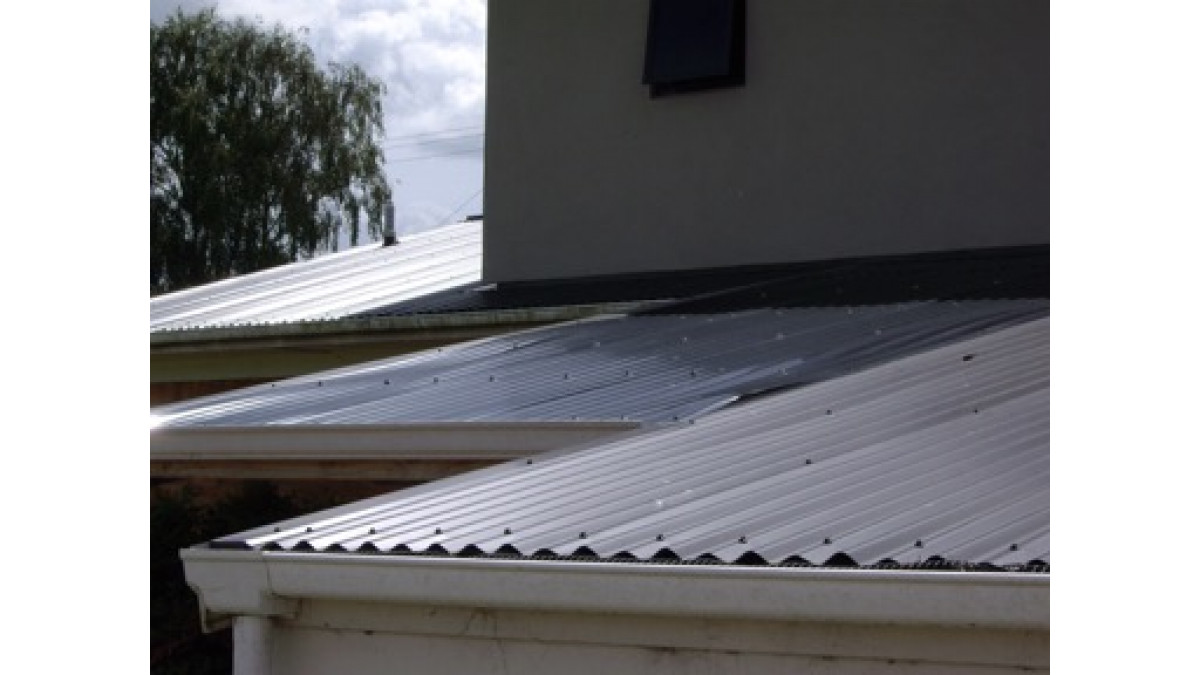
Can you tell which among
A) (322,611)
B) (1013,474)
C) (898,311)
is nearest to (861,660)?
(1013,474)

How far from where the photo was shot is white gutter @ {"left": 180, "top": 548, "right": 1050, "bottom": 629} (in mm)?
4340

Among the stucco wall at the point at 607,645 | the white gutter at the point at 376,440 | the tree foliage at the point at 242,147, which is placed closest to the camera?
the stucco wall at the point at 607,645

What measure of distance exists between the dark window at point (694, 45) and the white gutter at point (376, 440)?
18.1 feet

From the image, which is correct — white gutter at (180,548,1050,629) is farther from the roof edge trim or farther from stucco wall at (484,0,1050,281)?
stucco wall at (484,0,1050,281)

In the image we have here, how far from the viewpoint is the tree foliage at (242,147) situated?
3891 centimetres

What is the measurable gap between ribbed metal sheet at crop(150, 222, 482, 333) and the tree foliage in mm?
19977

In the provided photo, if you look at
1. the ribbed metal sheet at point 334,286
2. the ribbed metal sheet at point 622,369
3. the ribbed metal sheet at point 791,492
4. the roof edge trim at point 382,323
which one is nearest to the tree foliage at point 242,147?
the ribbed metal sheet at point 334,286

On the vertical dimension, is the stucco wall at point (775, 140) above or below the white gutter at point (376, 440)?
above

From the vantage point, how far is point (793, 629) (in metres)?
4.82

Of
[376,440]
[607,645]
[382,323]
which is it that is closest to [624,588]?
[607,645]

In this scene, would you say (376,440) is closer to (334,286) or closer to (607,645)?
(607,645)

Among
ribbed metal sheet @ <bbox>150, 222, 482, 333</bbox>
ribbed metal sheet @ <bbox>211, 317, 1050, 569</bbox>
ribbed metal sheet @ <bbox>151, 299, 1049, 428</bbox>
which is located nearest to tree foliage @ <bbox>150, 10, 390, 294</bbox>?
ribbed metal sheet @ <bbox>150, 222, 482, 333</bbox>

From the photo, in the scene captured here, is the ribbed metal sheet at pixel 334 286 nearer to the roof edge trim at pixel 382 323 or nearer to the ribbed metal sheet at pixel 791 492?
the roof edge trim at pixel 382 323
